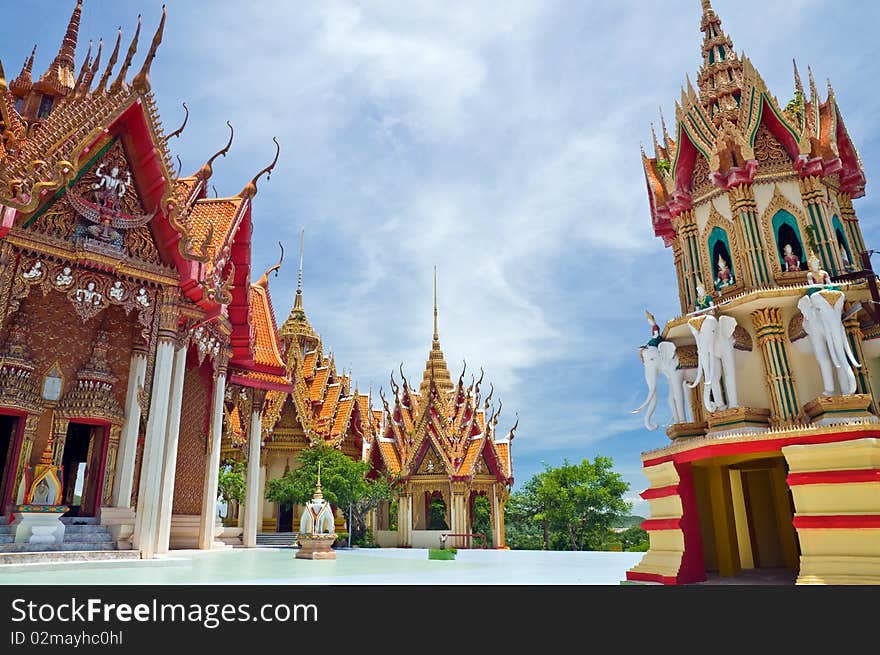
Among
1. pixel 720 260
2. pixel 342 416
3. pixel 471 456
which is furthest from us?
pixel 342 416

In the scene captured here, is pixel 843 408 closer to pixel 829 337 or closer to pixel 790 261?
pixel 829 337

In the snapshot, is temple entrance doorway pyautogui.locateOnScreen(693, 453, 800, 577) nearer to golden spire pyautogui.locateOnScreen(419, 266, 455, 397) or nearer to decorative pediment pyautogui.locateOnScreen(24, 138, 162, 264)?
decorative pediment pyautogui.locateOnScreen(24, 138, 162, 264)

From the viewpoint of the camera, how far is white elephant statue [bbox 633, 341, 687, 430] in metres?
8.59

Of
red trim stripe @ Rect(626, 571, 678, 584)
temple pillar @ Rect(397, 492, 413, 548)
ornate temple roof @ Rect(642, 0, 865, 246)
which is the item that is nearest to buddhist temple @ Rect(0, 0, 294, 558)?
red trim stripe @ Rect(626, 571, 678, 584)

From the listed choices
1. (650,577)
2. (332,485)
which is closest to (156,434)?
(650,577)

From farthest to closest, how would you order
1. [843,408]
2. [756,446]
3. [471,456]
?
[471,456] < [843,408] < [756,446]

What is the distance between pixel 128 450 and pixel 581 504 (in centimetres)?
2074

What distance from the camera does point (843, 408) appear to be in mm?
7047

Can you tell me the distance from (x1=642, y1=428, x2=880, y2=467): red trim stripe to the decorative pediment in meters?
9.86

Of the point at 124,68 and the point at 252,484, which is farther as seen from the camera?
the point at 252,484
